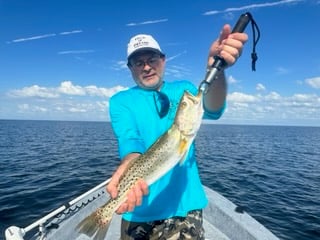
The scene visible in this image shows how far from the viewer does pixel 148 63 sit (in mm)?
4039

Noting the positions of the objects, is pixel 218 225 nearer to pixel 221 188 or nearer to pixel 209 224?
pixel 209 224

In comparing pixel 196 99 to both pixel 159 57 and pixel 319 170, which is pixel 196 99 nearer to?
pixel 159 57

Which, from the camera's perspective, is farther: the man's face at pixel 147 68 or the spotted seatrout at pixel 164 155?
the man's face at pixel 147 68

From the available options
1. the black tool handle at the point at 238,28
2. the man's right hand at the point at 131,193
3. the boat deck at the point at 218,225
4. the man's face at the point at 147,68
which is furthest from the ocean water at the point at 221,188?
the black tool handle at the point at 238,28

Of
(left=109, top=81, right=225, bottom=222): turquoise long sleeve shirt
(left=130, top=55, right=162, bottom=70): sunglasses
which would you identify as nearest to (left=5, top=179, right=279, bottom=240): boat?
(left=109, top=81, right=225, bottom=222): turquoise long sleeve shirt

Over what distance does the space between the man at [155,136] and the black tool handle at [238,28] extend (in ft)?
0.42

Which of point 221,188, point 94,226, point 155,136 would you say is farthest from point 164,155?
point 221,188

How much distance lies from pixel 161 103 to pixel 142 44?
85 centimetres

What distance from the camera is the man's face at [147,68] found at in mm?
4035

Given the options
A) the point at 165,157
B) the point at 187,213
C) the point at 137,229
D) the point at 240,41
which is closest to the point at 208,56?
the point at 240,41

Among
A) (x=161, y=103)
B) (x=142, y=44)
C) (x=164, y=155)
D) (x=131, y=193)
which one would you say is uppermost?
(x=142, y=44)

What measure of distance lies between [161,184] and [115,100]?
1.32 meters

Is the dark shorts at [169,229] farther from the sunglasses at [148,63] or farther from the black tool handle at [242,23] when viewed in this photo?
the black tool handle at [242,23]

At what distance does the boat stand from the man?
314 centimetres
